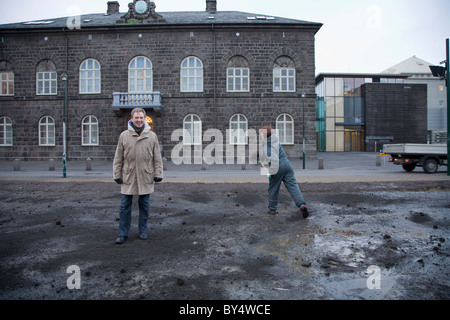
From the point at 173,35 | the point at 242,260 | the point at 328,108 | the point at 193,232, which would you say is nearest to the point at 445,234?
the point at 242,260

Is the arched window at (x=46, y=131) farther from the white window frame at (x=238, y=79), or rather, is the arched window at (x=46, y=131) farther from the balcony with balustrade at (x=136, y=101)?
the white window frame at (x=238, y=79)

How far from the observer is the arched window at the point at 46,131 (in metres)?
26.5

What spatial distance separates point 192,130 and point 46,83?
13.0 metres

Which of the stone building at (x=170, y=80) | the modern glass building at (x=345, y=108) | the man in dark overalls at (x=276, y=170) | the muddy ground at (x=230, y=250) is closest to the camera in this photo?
the muddy ground at (x=230, y=250)

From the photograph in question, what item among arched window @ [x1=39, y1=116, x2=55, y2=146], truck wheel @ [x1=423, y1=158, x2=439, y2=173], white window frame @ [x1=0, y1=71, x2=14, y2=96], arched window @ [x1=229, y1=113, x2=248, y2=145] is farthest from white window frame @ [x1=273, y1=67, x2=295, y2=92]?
white window frame @ [x1=0, y1=71, x2=14, y2=96]

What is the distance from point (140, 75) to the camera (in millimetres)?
25969

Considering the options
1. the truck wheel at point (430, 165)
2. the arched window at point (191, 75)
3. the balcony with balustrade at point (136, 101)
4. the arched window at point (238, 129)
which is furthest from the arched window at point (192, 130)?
the truck wheel at point (430, 165)

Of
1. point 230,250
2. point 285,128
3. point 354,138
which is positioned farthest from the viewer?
point 354,138

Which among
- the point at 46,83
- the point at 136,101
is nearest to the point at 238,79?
the point at 136,101

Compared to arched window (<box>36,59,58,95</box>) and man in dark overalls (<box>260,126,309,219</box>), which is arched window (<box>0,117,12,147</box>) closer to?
arched window (<box>36,59,58,95</box>)

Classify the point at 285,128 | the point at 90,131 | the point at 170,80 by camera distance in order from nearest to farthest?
1. the point at 170,80
2. the point at 285,128
3. the point at 90,131

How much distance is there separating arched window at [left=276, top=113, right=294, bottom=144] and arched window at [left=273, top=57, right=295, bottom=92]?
230 centimetres

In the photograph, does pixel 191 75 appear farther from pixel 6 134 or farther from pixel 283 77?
pixel 6 134

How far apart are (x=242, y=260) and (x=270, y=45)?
24.5 metres
